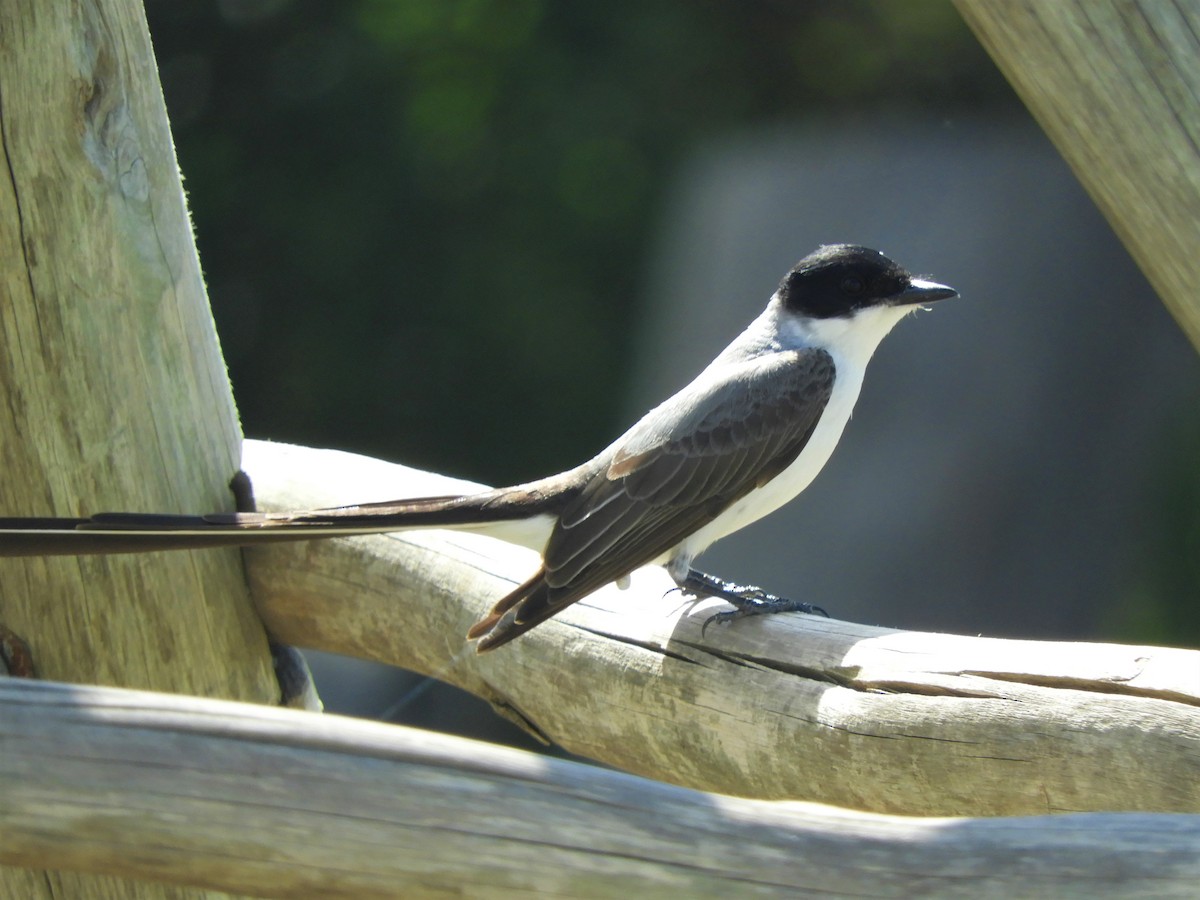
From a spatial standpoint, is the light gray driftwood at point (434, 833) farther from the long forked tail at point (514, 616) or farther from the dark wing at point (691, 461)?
the dark wing at point (691, 461)

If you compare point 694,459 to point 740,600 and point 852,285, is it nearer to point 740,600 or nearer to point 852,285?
point 740,600

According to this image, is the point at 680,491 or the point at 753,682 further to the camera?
the point at 680,491

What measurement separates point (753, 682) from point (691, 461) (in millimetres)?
835

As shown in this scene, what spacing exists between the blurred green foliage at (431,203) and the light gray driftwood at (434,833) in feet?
19.0

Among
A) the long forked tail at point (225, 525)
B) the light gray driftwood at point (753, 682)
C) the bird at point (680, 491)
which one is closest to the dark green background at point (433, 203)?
the bird at point (680, 491)

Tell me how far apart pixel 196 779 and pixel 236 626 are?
1.48 meters

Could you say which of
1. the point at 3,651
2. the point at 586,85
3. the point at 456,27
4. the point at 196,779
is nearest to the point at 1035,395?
the point at 586,85

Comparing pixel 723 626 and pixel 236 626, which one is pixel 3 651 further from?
pixel 723 626

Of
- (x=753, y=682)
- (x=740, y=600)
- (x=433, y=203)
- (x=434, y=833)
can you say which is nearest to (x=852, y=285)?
(x=740, y=600)

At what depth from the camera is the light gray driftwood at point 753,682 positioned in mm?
1981

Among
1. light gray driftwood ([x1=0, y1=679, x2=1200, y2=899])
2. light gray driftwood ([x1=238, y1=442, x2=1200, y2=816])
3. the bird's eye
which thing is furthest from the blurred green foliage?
light gray driftwood ([x1=0, y1=679, x2=1200, y2=899])

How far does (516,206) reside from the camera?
24.1 ft

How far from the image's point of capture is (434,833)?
147cm

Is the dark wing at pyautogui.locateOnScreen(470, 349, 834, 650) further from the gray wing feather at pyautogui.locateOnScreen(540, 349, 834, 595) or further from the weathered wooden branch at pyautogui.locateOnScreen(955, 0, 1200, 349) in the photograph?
the weathered wooden branch at pyautogui.locateOnScreen(955, 0, 1200, 349)
